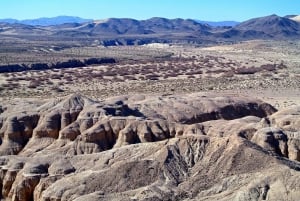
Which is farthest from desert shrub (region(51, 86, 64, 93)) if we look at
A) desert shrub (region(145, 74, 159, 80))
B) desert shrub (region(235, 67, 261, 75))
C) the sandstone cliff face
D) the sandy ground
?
desert shrub (region(235, 67, 261, 75))

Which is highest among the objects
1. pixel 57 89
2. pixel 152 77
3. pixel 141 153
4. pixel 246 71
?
pixel 141 153

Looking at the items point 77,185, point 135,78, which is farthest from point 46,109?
point 135,78

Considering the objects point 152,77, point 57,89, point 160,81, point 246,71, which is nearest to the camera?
point 57,89

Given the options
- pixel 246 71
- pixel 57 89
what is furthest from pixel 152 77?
pixel 57 89

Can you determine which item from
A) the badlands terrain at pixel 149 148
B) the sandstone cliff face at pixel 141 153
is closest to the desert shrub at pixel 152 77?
the badlands terrain at pixel 149 148

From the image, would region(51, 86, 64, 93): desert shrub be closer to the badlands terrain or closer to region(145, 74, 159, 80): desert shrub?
the badlands terrain

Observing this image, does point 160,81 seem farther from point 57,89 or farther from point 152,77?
point 57,89

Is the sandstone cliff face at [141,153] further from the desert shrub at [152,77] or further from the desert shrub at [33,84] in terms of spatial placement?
the desert shrub at [152,77]

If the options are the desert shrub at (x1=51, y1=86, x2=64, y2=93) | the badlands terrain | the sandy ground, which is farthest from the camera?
the desert shrub at (x1=51, y1=86, x2=64, y2=93)

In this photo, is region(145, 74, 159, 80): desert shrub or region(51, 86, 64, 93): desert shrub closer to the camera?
region(51, 86, 64, 93): desert shrub
